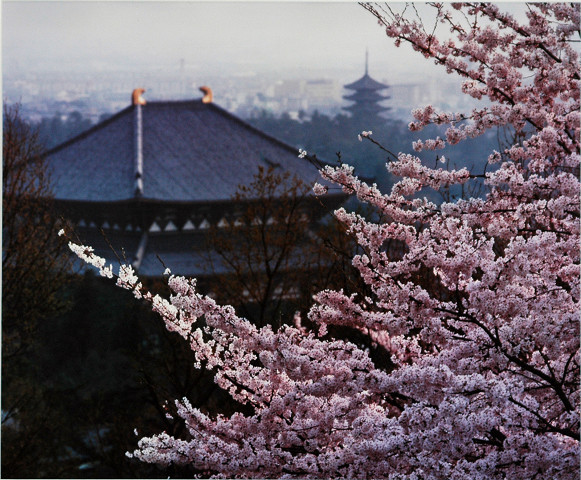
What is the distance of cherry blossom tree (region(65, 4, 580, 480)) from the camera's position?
1.67m

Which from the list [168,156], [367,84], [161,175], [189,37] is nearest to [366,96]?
[367,84]

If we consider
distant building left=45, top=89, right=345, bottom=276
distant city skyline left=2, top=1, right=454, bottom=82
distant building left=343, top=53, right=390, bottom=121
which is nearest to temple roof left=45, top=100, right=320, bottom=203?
distant building left=45, top=89, right=345, bottom=276

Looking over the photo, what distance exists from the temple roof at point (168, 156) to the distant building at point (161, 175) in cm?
1

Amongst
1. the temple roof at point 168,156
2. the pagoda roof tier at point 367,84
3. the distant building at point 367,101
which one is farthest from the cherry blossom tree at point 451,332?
the distant building at point 367,101

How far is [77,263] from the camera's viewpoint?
9055 mm

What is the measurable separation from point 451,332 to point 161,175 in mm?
7631

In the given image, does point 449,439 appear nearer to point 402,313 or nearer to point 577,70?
point 402,313

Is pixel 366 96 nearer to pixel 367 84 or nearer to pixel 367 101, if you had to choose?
pixel 367 101

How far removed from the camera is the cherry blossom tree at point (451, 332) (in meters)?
1.67

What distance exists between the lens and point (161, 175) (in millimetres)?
9172

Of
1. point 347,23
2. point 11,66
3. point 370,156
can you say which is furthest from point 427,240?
point 370,156

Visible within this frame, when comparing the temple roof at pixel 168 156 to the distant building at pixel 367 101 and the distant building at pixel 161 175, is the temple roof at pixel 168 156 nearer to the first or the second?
the distant building at pixel 161 175

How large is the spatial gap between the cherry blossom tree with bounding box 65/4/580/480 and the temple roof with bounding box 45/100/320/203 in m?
6.65

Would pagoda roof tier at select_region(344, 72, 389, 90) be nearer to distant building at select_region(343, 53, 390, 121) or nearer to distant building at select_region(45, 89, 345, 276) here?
distant building at select_region(343, 53, 390, 121)
